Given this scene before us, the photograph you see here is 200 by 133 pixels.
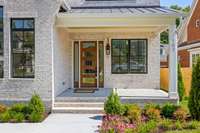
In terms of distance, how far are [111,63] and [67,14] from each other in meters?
5.67

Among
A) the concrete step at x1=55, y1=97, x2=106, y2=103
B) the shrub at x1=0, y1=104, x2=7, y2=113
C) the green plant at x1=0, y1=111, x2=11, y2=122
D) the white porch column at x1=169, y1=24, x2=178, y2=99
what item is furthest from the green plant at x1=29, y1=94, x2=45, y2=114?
the white porch column at x1=169, y1=24, x2=178, y2=99

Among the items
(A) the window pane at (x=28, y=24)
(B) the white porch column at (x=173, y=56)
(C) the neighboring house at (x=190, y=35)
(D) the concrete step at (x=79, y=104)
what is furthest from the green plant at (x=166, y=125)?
(C) the neighboring house at (x=190, y=35)

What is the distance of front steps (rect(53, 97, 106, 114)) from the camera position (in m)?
13.5

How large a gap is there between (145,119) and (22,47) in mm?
5756

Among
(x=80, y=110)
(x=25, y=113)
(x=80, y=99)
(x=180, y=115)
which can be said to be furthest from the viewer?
(x=80, y=99)

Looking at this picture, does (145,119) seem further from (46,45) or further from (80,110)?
(46,45)

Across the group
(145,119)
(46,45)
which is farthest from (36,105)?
(145,119)

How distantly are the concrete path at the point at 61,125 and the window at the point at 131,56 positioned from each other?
20.9 feet

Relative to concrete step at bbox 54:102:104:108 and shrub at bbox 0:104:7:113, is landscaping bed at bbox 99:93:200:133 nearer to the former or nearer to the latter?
concrete step at bbox 54:102:104:108

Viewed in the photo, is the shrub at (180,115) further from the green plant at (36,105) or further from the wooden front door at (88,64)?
the wooden front door at (88,64)

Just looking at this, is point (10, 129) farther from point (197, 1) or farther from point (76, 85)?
point (197, 1)

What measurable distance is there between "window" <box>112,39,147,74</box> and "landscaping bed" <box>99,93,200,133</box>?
21.2 feet

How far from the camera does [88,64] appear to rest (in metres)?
18.9

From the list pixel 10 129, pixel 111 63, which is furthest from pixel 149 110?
pixel 111 63
